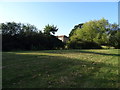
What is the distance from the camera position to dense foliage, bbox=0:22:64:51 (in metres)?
27.4

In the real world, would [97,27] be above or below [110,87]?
above

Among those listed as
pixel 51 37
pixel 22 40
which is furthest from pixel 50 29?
pixel 22 40

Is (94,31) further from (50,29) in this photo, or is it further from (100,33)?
(50,29)

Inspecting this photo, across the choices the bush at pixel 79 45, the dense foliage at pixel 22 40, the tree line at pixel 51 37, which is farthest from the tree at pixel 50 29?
the bush at pixel 79 45

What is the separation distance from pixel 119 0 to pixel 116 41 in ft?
100

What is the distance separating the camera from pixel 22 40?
29109 mm

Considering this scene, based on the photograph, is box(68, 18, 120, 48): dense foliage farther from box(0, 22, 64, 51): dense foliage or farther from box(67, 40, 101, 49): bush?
box(0, 22, 64, 51): dense foliage

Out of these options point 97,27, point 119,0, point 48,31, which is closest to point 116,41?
point 97,27

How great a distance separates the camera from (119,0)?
8070 mm

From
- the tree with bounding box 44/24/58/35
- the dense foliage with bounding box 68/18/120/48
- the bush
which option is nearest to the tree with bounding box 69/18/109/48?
the dense foliage with bounding box 68/18/120/48

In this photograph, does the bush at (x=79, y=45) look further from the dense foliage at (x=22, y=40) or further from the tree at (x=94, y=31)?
the tree at (x=94, y=31)

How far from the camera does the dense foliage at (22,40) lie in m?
27.4

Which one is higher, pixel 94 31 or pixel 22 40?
pixel 94 31

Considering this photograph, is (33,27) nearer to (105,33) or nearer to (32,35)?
(32,35)
